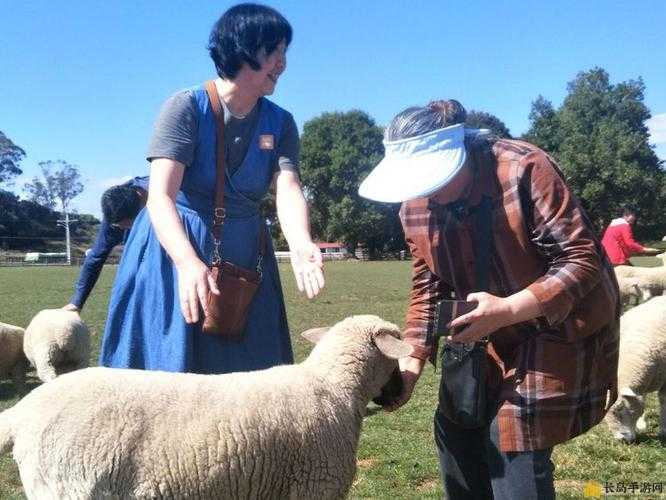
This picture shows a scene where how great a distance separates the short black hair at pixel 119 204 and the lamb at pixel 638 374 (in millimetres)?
4115

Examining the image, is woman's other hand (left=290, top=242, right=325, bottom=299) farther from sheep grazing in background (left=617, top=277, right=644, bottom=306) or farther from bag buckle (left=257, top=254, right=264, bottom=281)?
sheep grazing in background (left=617, top=277, right=644, bottom=306)

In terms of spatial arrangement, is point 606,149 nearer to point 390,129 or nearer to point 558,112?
point 558,112

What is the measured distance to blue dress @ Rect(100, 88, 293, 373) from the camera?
9.01 feet

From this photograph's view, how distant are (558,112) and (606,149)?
9.48m

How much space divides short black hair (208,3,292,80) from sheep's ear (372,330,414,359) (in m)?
1.18

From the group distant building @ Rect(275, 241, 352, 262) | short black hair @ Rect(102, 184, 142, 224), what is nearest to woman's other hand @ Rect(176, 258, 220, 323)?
short black hair @ Rect(102, 184, 142, 224)

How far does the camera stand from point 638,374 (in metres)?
6.10

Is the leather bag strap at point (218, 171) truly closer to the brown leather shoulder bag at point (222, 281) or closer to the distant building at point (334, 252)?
the brown leather shoulder bag at point (222, 281)

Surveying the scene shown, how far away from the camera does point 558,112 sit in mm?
66500

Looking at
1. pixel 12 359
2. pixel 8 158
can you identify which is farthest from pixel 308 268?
pixel 8 158

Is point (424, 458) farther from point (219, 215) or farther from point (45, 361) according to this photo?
point (45, 361)

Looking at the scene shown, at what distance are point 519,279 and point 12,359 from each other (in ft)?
23.9

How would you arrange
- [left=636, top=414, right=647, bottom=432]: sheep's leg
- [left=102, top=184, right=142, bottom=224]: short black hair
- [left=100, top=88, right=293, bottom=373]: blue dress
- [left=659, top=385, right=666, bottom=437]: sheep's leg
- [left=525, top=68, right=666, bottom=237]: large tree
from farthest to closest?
[left=525, top=68, right=666, bottom=237]: large tree → [left=636, top=414, right=647, bottom=432]: sheep's leg → [left=659, top=385, right=666, bottom=437]: sheep's leg → [left=102, top=184, right=142, bottom=224]: short black hair → [left=100, top=88, right=293, bottom=373]: blue dress

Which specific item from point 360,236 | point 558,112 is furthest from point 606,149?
point 360,236
